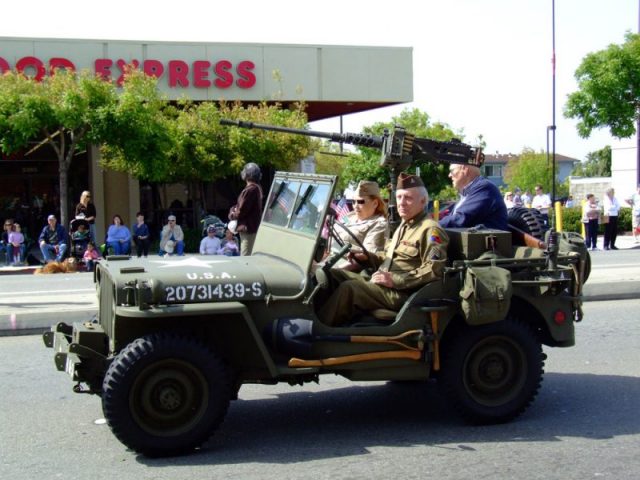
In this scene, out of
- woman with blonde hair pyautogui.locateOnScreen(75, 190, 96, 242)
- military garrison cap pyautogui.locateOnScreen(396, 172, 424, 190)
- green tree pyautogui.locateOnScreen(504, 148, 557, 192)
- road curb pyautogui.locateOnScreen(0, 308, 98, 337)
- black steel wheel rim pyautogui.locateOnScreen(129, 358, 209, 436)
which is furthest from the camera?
green tree pyautogui.locateOnScreen(504, 148, 557, 192)

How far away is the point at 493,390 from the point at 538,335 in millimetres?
650

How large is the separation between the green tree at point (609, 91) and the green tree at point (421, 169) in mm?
15007

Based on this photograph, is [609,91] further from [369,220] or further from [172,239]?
[369,220]

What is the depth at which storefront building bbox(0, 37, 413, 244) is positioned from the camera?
28.5 metres

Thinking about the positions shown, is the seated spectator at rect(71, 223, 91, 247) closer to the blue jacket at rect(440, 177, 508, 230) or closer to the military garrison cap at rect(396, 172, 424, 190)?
the blue jacket at rect(440, 177, 508, 230)

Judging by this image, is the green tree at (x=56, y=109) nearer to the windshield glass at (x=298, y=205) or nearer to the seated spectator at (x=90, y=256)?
the seated spectator at (x=90, y=256)

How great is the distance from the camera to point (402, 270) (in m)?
6.28

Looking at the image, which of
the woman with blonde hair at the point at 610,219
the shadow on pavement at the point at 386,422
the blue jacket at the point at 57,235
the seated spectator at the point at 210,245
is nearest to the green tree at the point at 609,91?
the woman with blonde hair at the point at 610,219

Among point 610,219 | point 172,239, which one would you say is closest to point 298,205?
point 172,239

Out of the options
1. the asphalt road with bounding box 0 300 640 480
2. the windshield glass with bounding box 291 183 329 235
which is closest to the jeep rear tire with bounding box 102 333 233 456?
the asphalt road with bounding box 0 300 640 480

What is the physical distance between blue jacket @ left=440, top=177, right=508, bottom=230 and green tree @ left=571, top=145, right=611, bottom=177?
3664 inches

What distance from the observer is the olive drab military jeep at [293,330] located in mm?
5480

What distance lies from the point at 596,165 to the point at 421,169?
69.8m

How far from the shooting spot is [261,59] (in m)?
29.6
